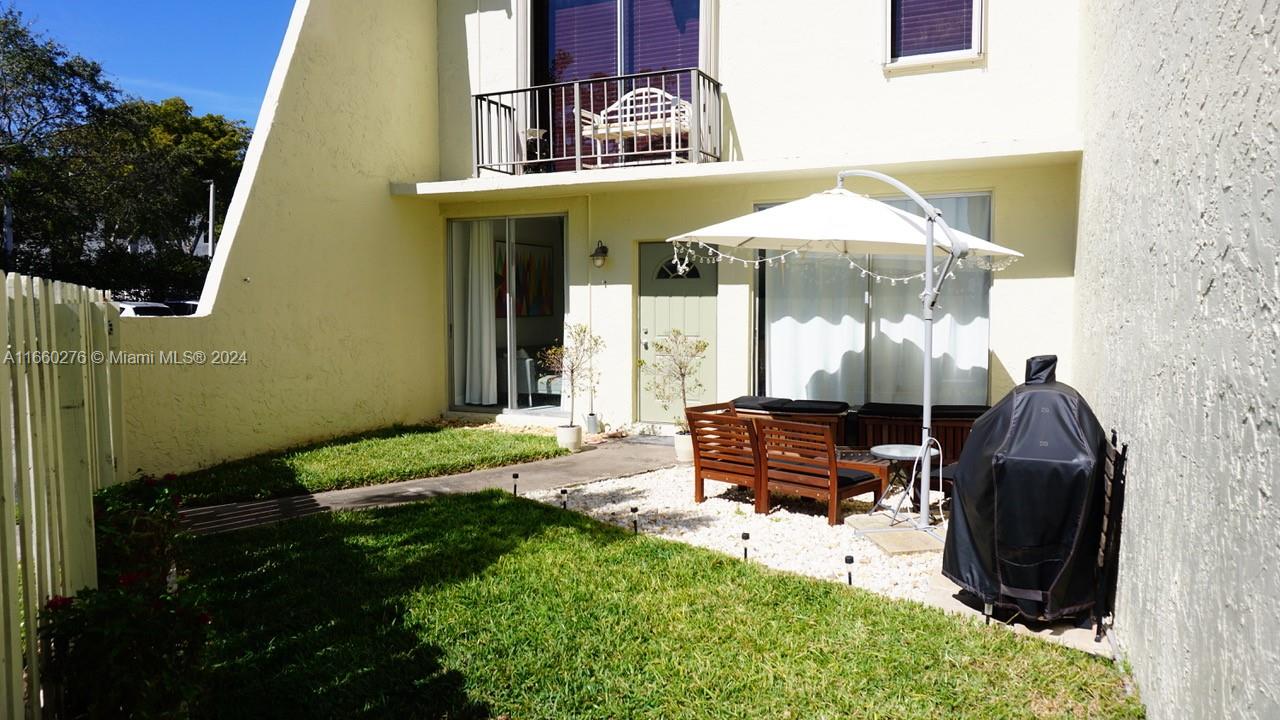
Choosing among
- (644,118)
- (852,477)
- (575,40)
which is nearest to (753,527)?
(852,477)

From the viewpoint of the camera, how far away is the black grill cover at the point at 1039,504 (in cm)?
428

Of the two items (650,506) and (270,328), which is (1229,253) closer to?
(650,506)

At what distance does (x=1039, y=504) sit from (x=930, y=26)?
7002 mm

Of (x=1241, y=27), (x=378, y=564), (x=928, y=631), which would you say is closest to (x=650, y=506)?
(x=378, y=564)

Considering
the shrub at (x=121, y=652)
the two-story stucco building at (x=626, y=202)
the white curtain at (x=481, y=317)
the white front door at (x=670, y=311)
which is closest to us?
the shrub at (x=121, y=652)

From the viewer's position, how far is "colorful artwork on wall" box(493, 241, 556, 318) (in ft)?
40.3

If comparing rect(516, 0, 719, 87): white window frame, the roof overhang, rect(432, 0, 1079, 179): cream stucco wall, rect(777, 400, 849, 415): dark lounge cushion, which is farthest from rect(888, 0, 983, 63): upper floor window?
rect(777, 400, 849, 415): dark lounge cushion

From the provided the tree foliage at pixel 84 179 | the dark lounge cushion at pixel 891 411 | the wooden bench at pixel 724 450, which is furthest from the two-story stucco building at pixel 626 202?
the tree foliage at pixel 84 179

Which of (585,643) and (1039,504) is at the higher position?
(1039,504)

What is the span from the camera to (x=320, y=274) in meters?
10.4

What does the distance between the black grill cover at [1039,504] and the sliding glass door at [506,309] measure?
323 inches

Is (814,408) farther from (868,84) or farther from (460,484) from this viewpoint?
(868,84)

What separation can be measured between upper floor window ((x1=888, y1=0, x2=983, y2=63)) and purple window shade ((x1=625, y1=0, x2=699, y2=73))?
2515 millimetres

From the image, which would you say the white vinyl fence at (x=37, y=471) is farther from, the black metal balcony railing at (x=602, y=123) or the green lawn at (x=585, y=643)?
the black metal balcony railing at (x=602, y=123)
